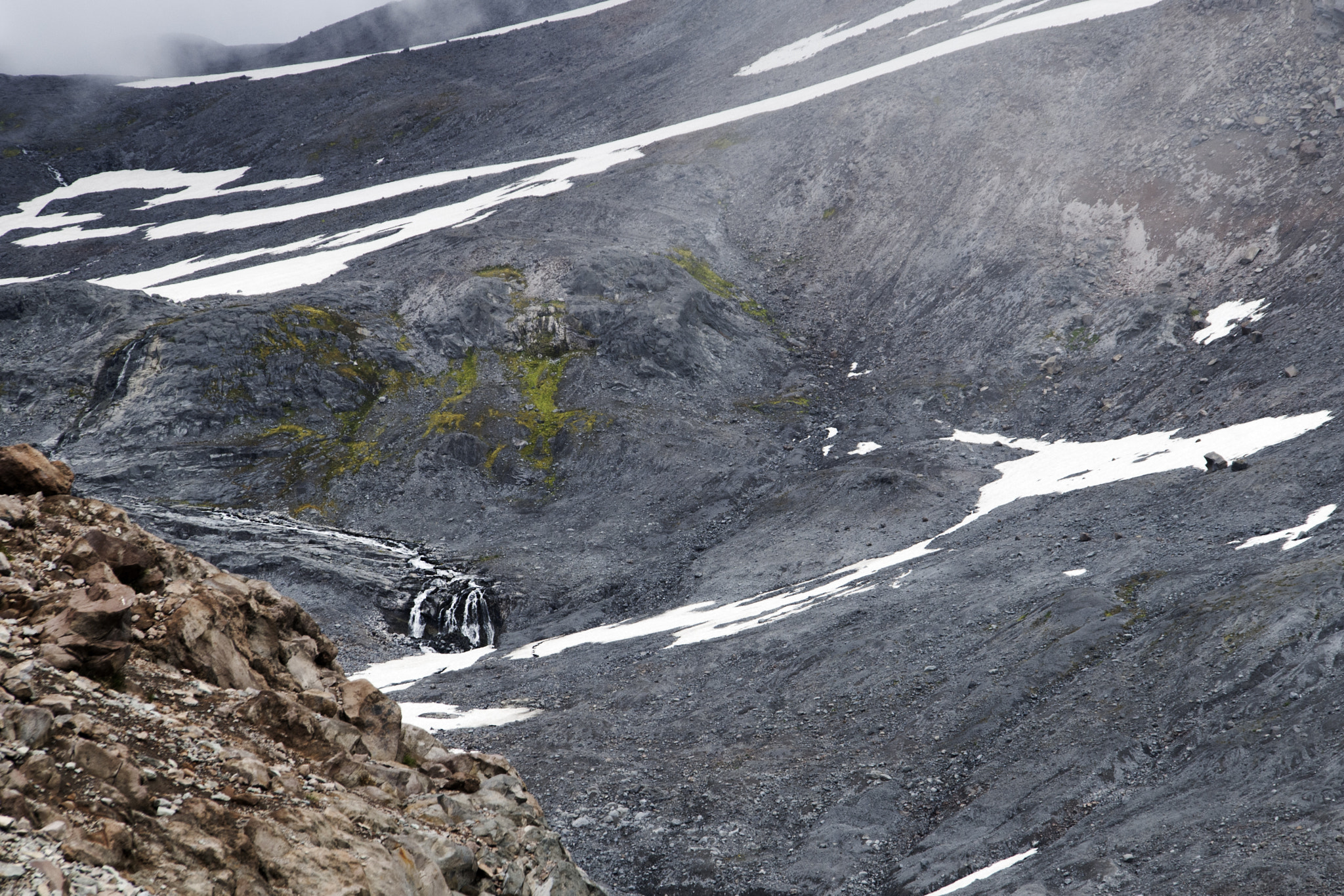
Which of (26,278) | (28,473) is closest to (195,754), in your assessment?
(28,473)

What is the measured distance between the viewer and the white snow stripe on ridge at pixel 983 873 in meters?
15.9

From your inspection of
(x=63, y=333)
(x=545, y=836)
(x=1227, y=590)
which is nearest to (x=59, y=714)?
(x=545, y=836)

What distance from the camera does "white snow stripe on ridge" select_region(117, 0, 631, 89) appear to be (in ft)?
393

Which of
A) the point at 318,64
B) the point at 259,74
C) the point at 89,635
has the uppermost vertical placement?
the point at 259,74

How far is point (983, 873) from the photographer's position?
1616cm

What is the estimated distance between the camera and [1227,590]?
845 inches

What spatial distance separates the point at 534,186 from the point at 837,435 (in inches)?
1525

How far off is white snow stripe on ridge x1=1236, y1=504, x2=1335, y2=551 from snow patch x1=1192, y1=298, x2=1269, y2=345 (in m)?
19.3

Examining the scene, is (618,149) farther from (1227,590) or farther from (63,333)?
(1227,590)

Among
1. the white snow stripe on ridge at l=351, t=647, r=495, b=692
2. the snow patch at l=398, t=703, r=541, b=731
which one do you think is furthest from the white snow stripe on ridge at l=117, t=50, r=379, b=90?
the snow patch at l=398, t=703, r=541, b=731

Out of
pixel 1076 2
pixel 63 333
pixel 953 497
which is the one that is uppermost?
pixel 1076 2

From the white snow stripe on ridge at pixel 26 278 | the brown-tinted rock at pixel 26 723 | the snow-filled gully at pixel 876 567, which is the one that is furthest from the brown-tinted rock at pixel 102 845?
the white snow stripe on ridge at pixel 26 278

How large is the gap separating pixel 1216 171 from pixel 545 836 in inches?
2082

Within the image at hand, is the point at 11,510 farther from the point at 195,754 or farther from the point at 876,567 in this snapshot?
the point at 876,567
